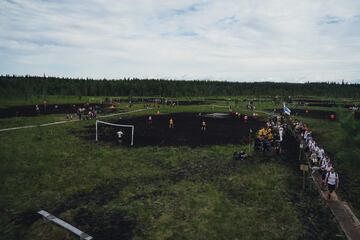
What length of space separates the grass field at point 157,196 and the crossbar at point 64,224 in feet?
0.84

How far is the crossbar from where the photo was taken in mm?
12617

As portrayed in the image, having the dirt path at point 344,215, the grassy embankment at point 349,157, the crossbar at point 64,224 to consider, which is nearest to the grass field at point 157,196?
the crossbar at point 64,224

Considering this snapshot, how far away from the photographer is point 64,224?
13.8 meters

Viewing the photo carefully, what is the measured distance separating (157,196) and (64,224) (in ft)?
18.3

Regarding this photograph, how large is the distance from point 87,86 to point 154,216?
129628 millimetres

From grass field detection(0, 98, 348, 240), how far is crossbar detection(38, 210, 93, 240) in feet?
0.84

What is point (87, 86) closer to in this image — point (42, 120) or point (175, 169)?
point (42, 120)

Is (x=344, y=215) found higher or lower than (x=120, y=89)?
lower

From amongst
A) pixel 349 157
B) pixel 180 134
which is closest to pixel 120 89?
pixel 180 134

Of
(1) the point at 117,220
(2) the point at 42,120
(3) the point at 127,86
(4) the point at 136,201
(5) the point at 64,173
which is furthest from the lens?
(3) the point at 127,86

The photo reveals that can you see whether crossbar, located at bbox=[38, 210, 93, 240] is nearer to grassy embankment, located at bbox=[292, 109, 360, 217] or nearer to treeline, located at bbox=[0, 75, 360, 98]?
grassy embankment, located at bbox=[292, 109, 360, 217]

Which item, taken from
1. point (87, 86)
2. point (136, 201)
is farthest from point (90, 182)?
point (87, 86)

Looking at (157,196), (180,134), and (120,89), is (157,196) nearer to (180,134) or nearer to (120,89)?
(180,134)

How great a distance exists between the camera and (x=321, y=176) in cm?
2109
